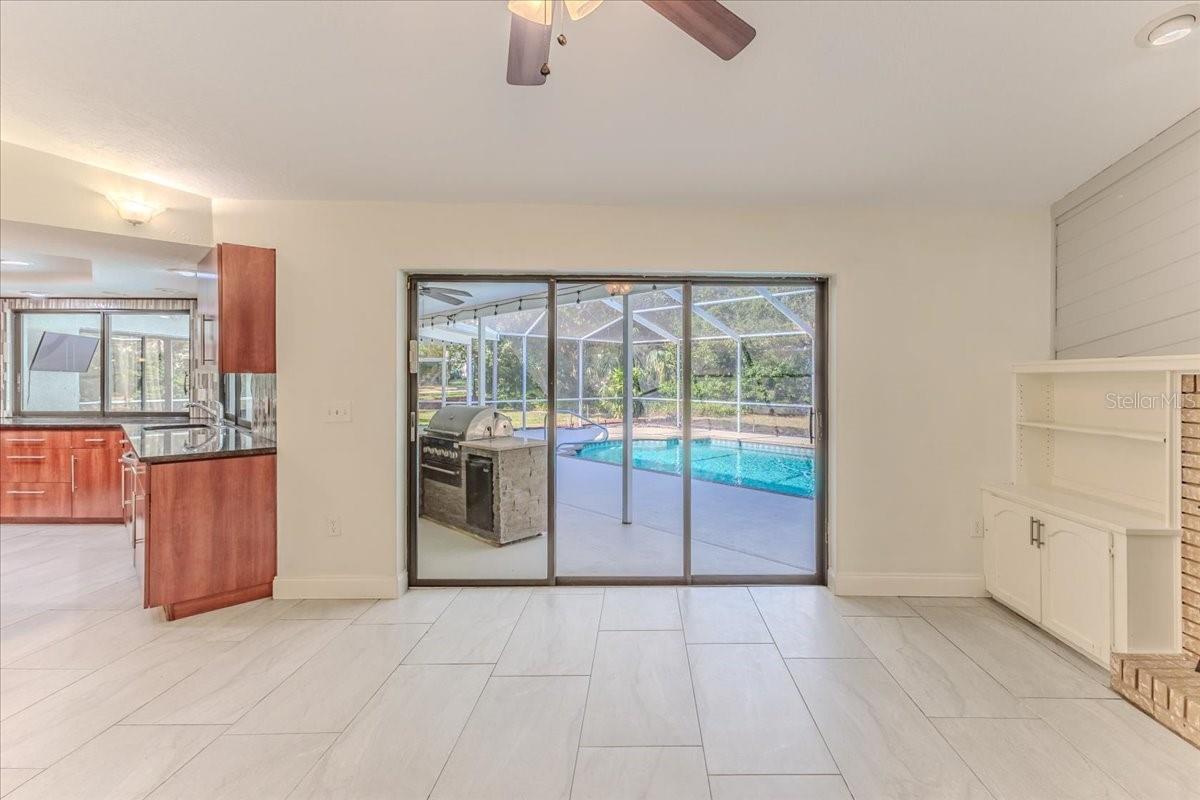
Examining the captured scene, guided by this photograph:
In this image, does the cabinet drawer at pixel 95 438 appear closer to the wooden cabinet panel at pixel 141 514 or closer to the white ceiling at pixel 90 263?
the white ceiling at pixel 90 263

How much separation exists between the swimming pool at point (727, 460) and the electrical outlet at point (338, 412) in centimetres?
162

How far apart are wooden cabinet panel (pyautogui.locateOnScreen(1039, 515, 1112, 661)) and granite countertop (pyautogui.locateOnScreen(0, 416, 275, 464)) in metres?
4.40

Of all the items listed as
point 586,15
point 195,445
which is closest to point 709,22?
point 586,15

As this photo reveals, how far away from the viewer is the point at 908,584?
3.12m

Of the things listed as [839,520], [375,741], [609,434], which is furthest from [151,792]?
[839,520]

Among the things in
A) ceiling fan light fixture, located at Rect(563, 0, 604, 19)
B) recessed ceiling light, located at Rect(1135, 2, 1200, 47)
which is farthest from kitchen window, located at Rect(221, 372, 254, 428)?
recessed ceiling light, located at Rect(1135, 2, 1200, 47)

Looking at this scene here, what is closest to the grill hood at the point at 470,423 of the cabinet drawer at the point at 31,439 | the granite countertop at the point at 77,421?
the granite countertop at the point at 77,421

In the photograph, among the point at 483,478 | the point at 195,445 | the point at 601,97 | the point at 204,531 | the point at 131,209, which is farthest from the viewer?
the point at 483,478

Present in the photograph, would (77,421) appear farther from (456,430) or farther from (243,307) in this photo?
(456,430)

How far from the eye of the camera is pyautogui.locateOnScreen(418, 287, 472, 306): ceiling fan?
3.32m

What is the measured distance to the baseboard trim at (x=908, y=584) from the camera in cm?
310

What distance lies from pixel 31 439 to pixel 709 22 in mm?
6511

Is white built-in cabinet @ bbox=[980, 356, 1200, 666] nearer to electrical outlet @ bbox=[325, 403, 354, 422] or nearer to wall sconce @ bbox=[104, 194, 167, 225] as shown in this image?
electrical outlet @ bbox=[325, 403, 354, 422]

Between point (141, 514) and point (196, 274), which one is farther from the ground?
point (196, 274)
